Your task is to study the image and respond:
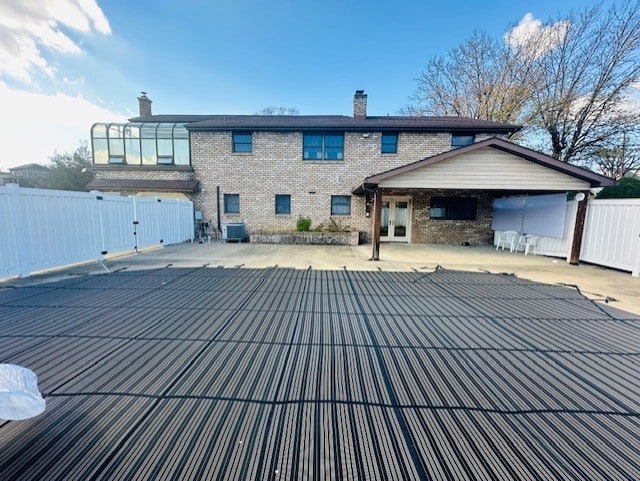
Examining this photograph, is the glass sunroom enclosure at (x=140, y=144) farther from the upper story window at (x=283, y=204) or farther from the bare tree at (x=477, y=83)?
the bare tree at (x=477, y=83)

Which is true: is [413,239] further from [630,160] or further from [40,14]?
[40,14]

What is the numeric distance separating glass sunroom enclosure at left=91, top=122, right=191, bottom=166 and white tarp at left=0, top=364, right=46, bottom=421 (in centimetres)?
1243

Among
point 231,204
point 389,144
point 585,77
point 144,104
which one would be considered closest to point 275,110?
point 144,104

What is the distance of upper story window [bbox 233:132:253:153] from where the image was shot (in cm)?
1223

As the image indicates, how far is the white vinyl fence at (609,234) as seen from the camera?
639 cm

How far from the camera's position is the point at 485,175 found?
770 centimetres

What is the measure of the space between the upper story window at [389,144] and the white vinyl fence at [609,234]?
6622mm

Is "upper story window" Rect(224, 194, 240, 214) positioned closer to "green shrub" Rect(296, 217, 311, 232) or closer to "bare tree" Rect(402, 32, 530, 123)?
"green shrub" Rect(296, 217, 311, 232)

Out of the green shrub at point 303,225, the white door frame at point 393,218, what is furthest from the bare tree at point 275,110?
the white door frame at point 393,218

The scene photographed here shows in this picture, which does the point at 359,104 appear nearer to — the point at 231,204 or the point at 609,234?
the point at 231,204

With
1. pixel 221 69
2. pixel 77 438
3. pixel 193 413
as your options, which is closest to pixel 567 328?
pixel 193 413

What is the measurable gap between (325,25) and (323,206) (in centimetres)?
1024

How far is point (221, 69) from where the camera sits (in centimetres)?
1596

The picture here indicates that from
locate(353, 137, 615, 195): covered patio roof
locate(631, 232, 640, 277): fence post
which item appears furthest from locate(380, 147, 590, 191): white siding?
locate(631, 232, 640, 277): fence post
